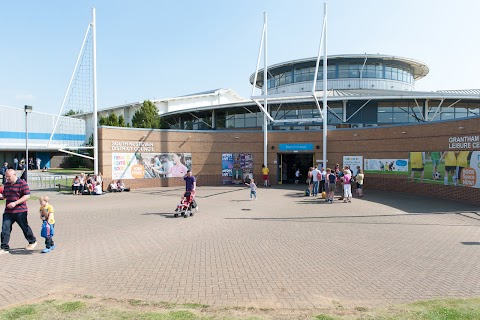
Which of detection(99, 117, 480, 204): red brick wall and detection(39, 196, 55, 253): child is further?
detection(99, 117, 480, 204): red brick wall

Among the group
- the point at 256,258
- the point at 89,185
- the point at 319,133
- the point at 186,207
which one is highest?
the point at 319,133

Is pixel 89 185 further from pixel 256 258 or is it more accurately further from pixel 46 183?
pixel 256 258

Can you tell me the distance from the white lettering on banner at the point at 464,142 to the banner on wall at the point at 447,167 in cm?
24

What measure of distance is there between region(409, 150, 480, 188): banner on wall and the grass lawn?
11.6m

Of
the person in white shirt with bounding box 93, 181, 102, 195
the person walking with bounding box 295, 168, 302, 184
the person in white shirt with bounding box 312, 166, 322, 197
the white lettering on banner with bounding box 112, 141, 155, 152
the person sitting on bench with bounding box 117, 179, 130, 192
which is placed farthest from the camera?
the person walking with bounding box 295, 168, 302, 184

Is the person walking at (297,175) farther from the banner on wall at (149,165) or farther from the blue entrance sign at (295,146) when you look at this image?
the banner on wall at (149,165)

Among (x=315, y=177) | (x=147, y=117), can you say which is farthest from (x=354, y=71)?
(x=147, y=117)

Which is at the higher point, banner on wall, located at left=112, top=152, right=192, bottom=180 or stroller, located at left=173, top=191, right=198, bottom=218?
banner on wall, located at left=112, top=152, right=192, bottom=180

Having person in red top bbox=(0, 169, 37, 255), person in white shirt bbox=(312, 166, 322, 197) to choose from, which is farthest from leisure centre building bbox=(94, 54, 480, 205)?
person in red top bbox=(0, 169, 37, 255)

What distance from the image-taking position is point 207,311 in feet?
14.8

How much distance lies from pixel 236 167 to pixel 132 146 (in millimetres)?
7580

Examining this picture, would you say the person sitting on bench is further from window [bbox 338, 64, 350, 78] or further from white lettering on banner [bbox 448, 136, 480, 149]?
window [bbox 338, 64, 350, 78]

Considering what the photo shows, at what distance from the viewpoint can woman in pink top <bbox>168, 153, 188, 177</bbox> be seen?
2343 centimetres

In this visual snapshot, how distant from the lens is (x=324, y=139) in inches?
881
